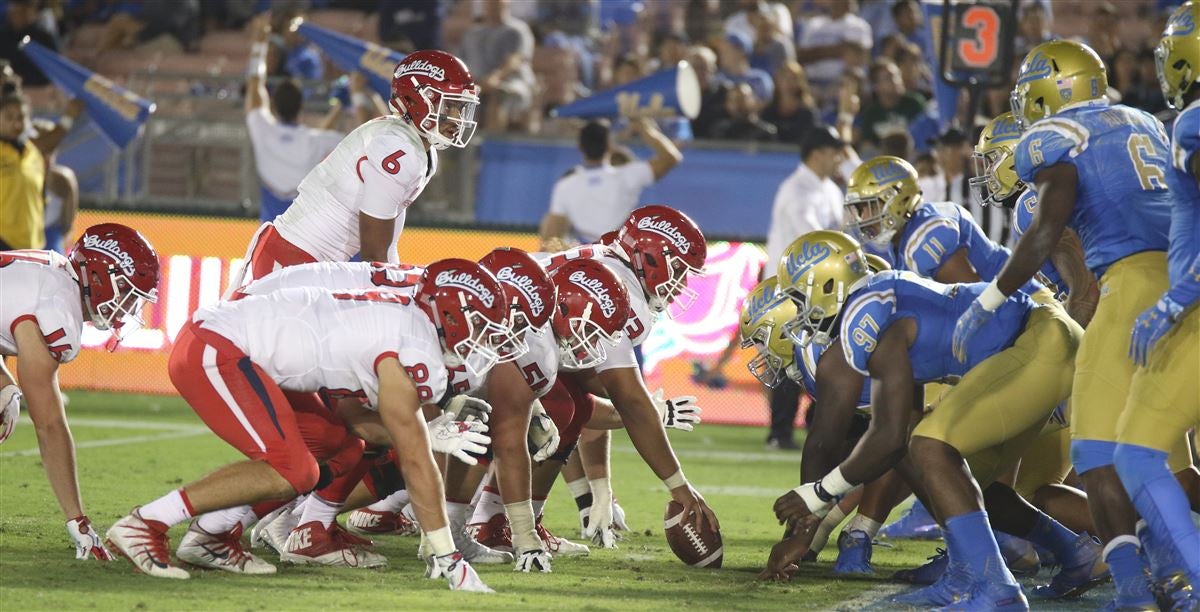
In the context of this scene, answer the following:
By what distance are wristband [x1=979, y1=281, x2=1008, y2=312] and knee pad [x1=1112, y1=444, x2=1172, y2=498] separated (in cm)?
64

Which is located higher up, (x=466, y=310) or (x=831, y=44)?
(x=831, y=44)

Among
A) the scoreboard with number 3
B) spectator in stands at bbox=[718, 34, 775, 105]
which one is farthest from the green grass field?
spectator in stands at bbox=[718, 34, 775, 105]

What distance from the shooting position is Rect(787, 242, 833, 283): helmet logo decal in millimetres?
5879

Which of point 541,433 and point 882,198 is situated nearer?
point 541,433

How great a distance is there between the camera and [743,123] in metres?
13.4

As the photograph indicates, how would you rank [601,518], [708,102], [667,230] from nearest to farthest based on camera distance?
[667,230] → [601,518] → [708,102]

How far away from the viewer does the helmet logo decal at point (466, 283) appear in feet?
18.2

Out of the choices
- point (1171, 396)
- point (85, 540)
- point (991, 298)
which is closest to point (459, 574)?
point (85, 540)

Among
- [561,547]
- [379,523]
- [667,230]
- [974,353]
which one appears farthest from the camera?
[379,523]

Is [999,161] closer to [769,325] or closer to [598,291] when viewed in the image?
[769,325]

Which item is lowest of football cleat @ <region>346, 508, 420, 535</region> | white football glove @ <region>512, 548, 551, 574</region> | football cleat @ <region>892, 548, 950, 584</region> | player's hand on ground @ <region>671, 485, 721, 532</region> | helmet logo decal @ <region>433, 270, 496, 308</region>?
football cleat @ <region>346, 508, 420, 535</region>

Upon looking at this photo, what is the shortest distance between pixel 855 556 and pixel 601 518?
3.97ft

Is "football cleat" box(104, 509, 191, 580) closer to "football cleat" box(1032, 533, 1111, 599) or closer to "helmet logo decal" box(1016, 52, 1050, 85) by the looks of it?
"football cleat" box(1032, 533, 1111, 599)

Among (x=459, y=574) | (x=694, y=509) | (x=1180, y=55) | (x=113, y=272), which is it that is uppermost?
(x=1180, y=55)
